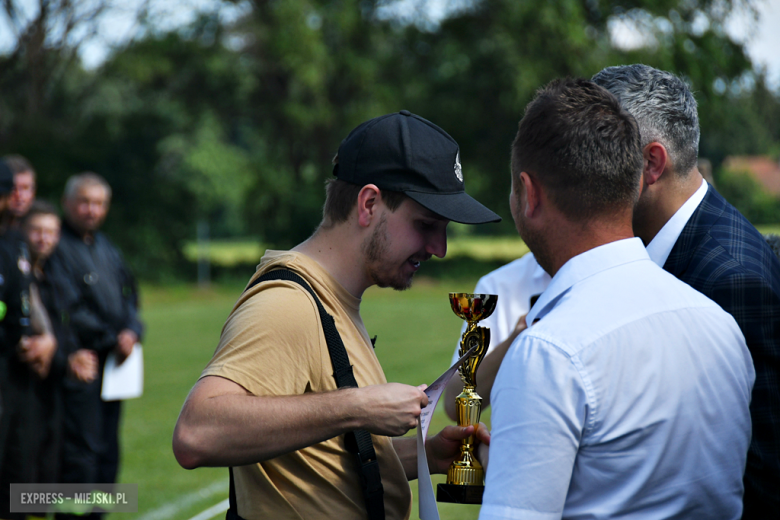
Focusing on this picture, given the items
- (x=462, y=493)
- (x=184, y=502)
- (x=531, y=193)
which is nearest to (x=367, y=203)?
(x=531, y=193)

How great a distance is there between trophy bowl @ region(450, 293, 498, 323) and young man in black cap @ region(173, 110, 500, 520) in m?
0.17

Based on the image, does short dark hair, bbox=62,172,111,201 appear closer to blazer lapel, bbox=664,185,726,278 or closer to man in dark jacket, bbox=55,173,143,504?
man in dark jacket, bbox=55,173,143,504

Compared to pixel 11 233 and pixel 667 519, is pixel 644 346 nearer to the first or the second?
pixel 667 519

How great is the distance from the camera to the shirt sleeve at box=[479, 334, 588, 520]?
1469mm

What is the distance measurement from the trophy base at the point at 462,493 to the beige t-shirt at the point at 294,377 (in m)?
0.12

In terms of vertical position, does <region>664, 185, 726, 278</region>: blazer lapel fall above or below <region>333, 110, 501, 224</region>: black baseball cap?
below

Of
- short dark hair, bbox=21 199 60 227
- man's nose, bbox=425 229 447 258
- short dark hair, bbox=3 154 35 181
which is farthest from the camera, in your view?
short dark hair, bbox=21 199 60 227

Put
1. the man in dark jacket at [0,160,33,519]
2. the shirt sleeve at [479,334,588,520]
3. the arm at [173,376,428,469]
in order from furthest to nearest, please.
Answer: the man in dark jacket at [0,160,33,519] < the arm at [173,376,428,469] < the shirt sleeve at [479,334,588,520]

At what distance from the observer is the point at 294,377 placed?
1964mm

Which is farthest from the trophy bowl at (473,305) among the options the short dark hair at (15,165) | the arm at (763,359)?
the short dark hair at (15,165)

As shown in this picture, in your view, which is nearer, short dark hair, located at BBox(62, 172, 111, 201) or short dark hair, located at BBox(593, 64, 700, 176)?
short dark hair, located at BBox(593, 64, 700, 176)

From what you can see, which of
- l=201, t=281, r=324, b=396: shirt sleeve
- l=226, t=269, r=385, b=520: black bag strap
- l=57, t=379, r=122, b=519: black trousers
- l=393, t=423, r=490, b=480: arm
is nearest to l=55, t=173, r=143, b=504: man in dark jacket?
l=57, t=379, r=122, b=519: black trousers

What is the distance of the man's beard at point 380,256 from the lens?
228 centimetres

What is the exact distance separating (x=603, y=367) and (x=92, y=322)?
17.6 ft
